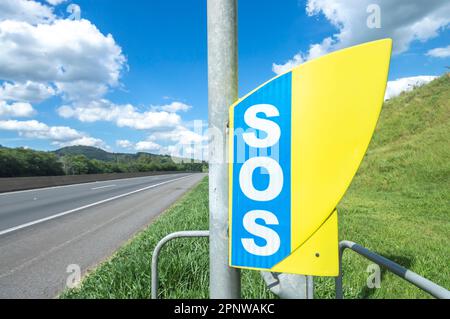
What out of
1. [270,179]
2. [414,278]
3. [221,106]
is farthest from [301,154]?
[414,278]

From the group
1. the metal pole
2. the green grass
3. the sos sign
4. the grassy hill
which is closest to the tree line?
the grassy hill

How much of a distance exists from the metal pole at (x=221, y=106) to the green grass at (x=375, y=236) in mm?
1931

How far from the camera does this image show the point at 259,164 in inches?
44.3

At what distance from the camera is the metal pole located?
122cm

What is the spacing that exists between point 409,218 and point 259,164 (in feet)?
26.1

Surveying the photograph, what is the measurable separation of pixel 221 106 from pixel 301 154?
15.0 inches

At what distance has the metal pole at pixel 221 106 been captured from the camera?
1.22 metres

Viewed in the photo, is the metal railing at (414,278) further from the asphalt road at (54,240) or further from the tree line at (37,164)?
the tree line at (37,164)

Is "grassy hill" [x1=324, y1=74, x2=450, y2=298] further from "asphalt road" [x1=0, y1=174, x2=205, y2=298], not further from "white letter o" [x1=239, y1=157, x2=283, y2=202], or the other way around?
"asphalt road" [x1=0, y1=174, x2=205, y2=298]

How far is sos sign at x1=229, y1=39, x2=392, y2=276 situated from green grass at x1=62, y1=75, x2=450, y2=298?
6.74ft

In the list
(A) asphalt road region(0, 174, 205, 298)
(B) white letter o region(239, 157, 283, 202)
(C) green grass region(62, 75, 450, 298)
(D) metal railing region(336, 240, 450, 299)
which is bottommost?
(A) asphalt road region(0, 174, 205, 298)

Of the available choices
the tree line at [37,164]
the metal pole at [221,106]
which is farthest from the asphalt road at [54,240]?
the tree line at [37,164]

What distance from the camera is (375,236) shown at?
583 cm

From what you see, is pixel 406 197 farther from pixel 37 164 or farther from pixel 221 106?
pixel 37 164
